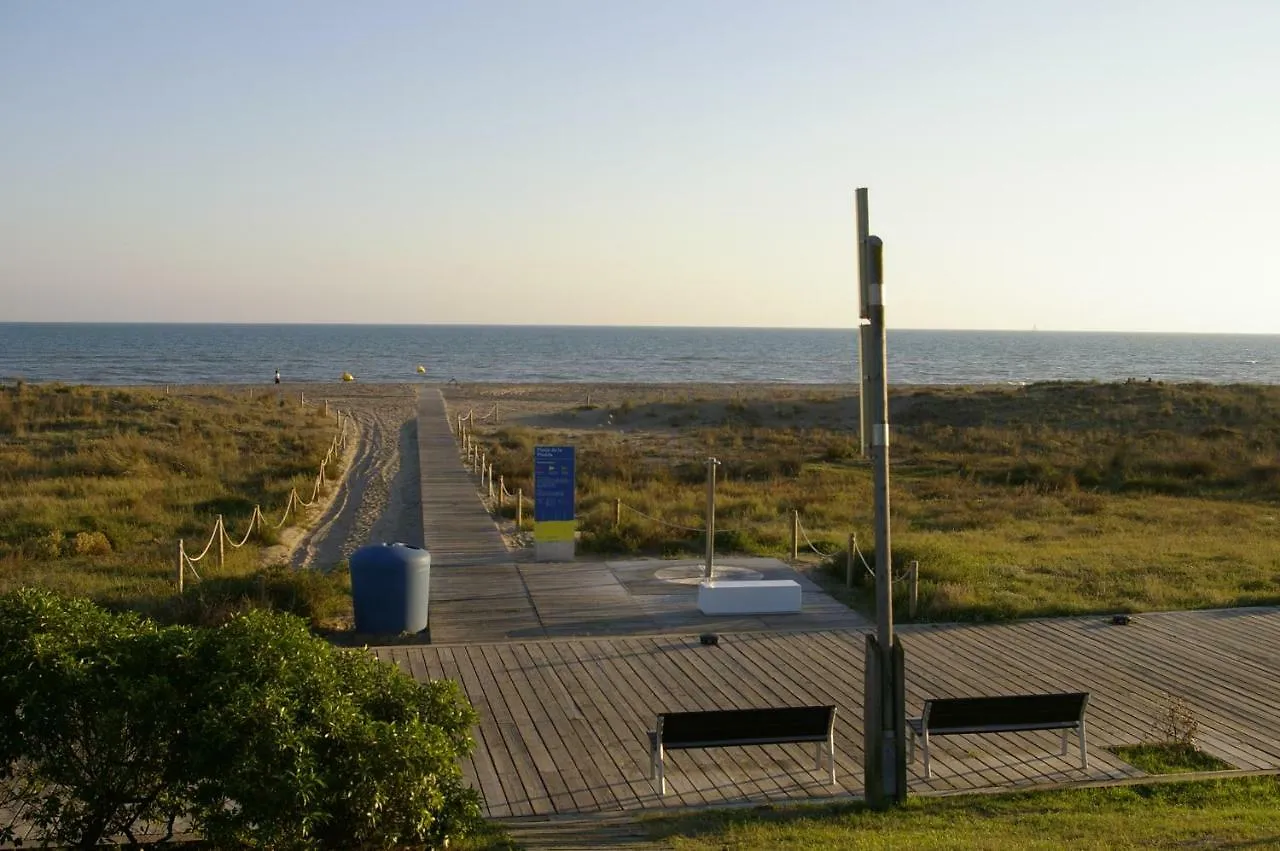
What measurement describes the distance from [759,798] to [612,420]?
143 feet

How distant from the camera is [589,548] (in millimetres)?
17938

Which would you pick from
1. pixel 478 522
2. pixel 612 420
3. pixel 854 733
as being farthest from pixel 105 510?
pixel 612 420

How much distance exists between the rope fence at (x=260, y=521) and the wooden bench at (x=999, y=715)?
28.7 feet

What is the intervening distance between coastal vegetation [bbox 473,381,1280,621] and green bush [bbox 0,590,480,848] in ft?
28.5

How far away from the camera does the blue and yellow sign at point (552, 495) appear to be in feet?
54.5

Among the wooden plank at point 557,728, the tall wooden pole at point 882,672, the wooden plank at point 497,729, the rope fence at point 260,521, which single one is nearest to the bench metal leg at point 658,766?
the wooden plank at point 557,728

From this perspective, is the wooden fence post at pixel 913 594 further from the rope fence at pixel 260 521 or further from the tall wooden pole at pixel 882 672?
the rope fence at pixel 260 521

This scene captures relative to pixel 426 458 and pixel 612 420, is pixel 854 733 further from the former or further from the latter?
pixel 612 420

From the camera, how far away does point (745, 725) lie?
7.80 metres

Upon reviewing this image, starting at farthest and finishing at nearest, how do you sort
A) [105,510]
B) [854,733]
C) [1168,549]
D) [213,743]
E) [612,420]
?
[612,420]
[105,510]
[1168,549]
[854,733]
[213,743]

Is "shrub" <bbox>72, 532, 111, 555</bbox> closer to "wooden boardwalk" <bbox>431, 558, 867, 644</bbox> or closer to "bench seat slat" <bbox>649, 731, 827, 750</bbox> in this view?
"wooden boardwalk" <bbox>431, 558, 867, 644</bbox>

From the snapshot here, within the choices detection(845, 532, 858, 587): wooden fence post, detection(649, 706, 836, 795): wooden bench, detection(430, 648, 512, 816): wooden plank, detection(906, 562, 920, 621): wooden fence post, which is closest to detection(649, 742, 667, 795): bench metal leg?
detection(649, 706, 836, 795): wooden bench

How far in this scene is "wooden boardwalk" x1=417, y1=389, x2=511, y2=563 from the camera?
17.0 m

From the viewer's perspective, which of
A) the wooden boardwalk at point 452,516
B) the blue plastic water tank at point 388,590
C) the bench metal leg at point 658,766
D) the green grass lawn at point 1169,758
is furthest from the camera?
the wooden boardwalk at point 452,516
